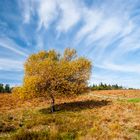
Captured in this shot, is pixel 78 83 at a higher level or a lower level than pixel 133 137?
higher

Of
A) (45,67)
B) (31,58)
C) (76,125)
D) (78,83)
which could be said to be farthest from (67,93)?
(76,125)

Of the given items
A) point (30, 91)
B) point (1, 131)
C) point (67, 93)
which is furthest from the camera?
point (67, 93)

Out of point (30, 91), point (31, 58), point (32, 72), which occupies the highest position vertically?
point (31, 58)

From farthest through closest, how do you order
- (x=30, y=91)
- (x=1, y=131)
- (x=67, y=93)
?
(x=67, y=93) < (x=30, y=91) < (x=1, y=131)

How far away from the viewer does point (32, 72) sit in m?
34.7

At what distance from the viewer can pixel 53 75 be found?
3344 centimetres

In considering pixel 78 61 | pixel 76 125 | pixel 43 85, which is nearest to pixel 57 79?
pixel 43 85

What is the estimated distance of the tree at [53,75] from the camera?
108 ft

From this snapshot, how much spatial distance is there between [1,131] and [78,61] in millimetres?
20595

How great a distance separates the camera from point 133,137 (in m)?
15.3

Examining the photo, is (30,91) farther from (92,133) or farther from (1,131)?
(92,133)

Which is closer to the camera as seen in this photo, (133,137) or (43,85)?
(133,137)

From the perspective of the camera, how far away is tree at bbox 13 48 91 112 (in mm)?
32938

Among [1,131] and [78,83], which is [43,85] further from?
[1,131]
